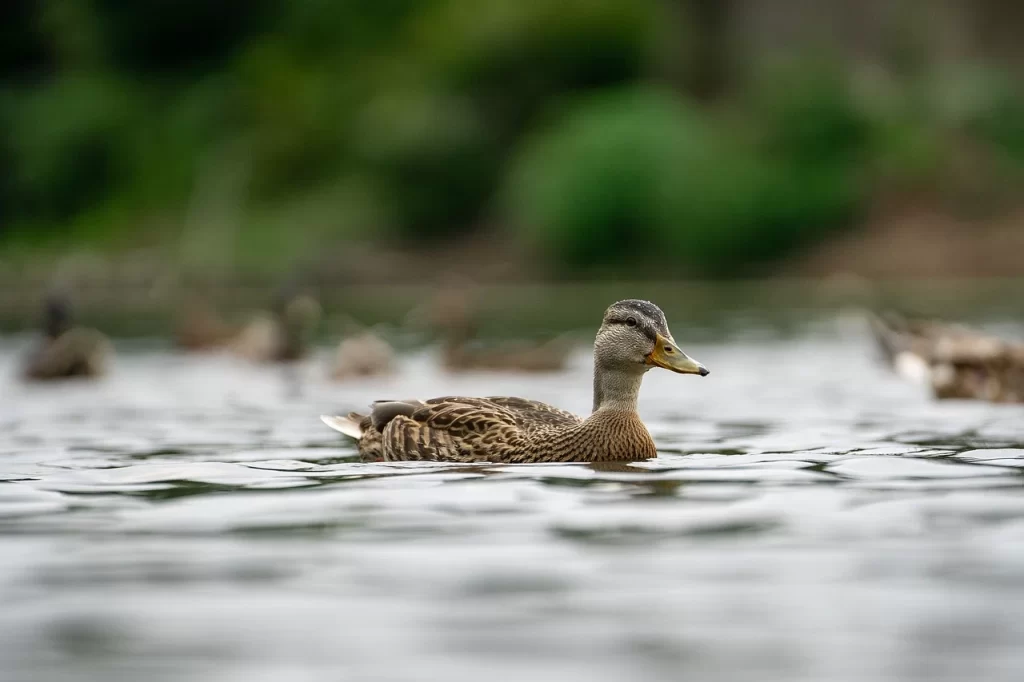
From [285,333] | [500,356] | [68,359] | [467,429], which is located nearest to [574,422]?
[467,429]

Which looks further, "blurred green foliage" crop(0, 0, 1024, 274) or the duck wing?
"blurred green foliage" crop(0, 0, 1024, 274)

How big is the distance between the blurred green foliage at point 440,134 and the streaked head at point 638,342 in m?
37.3

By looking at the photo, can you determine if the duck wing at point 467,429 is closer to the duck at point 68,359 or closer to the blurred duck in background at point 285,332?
the duck at point 68,359

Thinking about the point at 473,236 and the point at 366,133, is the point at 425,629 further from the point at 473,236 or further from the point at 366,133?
the point at 366,133

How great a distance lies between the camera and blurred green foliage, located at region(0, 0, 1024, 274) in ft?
160

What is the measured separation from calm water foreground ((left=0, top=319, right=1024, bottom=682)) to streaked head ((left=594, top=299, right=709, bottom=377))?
2.04 ft

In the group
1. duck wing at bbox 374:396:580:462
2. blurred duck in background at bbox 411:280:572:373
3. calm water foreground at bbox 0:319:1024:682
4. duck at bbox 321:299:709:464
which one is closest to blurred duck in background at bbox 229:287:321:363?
blurred duck in background at bbox 411:280:572:373

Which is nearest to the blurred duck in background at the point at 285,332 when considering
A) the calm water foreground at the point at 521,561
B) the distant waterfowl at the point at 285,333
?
the distant waterfowl at the point at 285,333

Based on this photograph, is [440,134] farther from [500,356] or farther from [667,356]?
[667,356]

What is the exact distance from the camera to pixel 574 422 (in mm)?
10445

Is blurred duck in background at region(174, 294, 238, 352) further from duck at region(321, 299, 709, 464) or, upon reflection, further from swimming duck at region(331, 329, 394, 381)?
duck at region(321, 299, 709, 464)

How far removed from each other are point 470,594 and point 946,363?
31.0 feet

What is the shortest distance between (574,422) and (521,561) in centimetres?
374

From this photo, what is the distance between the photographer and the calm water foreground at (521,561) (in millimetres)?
5309
